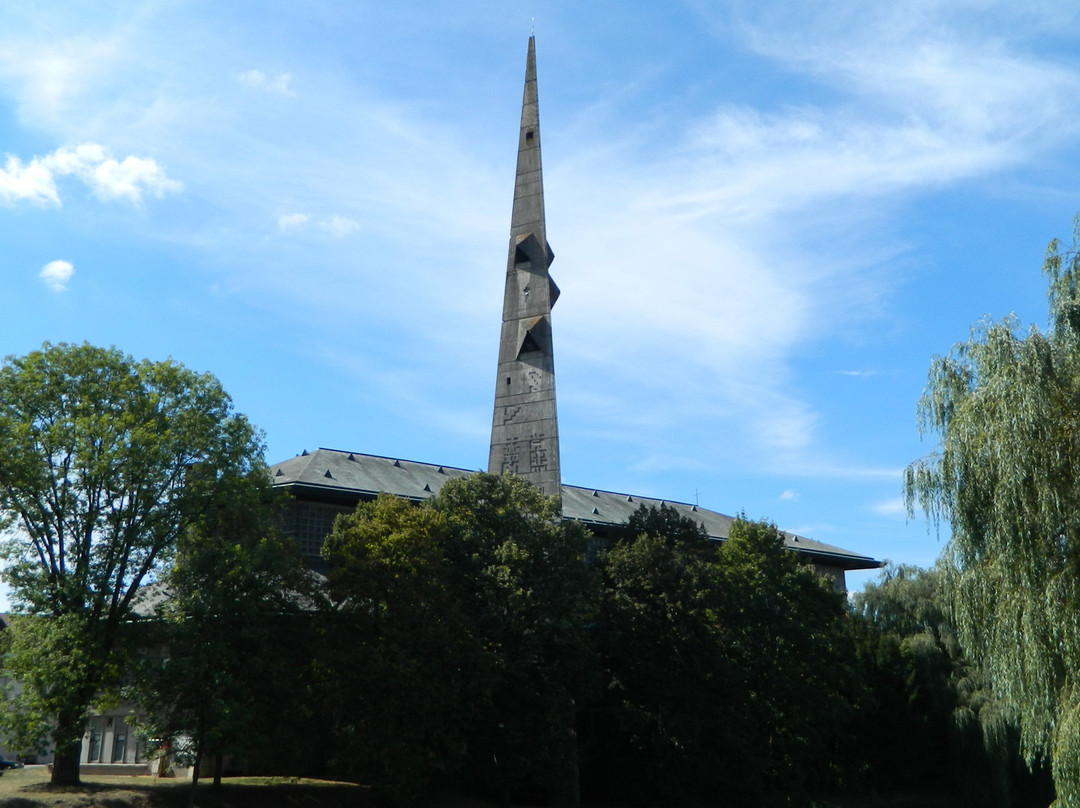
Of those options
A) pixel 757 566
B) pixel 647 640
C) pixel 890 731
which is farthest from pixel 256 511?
pixel 890 731

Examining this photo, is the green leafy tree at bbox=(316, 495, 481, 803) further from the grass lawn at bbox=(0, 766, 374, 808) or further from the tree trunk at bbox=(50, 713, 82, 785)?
the tree trunk at bbox=(50, 713, 82, 785)

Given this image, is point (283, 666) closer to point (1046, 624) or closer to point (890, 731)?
point (1046, 624)

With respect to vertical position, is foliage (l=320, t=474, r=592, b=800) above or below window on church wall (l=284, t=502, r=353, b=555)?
below

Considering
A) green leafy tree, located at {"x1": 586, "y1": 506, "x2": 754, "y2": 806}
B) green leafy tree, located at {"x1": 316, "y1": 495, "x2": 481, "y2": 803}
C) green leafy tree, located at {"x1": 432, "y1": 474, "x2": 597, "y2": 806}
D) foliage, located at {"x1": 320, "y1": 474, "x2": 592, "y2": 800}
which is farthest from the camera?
green leafy tree, located at {"x1": 586, "y1": 506, "x2": 754, "y2": 806}

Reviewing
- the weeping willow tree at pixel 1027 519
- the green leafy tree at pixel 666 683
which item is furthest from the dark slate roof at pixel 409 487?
the weeping willow tree at pixel 1027 519

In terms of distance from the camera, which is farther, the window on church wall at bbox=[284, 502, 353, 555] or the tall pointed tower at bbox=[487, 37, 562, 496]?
the window on church wall at bbox=[284, 502, 353, 555]

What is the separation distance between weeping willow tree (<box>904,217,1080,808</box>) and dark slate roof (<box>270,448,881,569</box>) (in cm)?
1906

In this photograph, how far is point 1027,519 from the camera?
2009cm

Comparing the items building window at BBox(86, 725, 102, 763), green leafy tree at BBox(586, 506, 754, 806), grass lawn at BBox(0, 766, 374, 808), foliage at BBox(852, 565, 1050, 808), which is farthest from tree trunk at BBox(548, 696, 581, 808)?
building window at BBox(86, 725, 102, 763)

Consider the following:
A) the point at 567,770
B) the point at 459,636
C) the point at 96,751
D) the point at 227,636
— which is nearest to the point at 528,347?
the point at 459,636

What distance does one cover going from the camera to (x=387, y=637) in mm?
28719

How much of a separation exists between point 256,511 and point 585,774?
1616 cm

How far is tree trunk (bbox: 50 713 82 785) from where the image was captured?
2667 cm

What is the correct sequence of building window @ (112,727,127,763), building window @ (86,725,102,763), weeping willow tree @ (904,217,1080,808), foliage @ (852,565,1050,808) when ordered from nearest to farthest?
weeping willow tree @ (904,217,1080,808)
building window @ (112,727,127,763)
building window @ (86,725,102,763)
foliage @ (852,565,1050,808)
